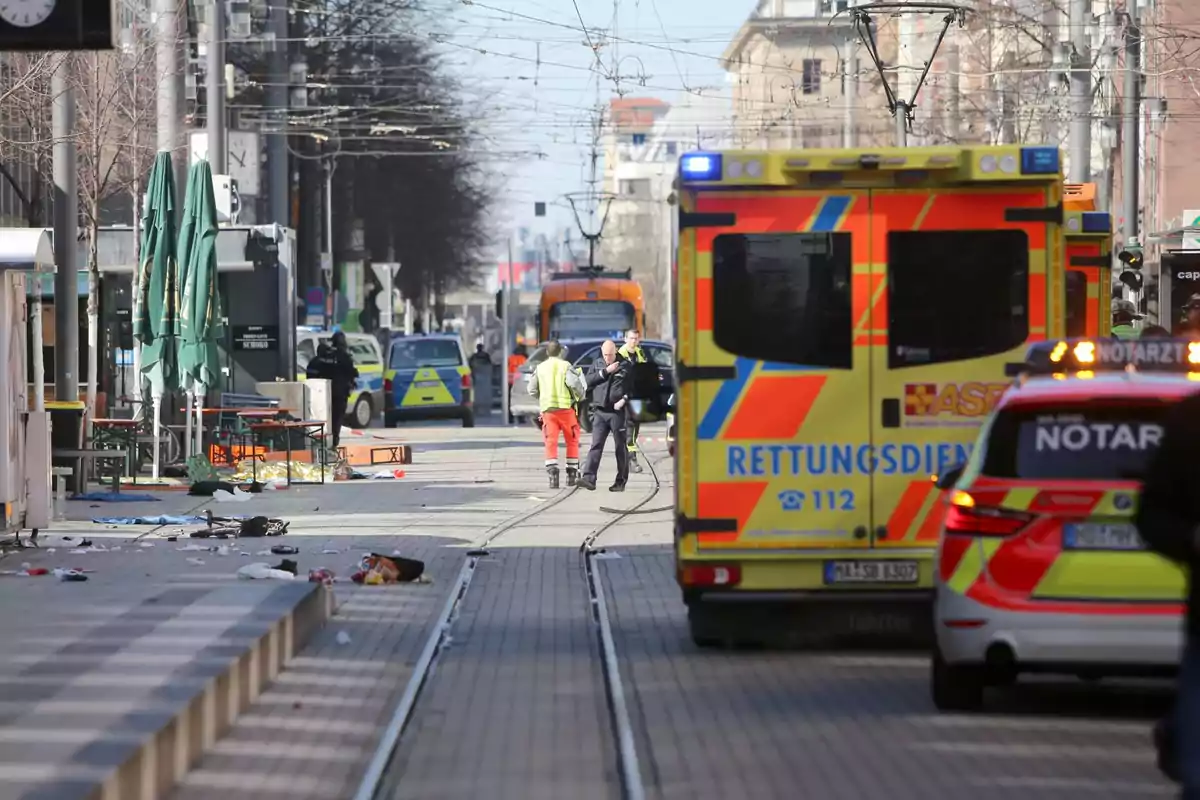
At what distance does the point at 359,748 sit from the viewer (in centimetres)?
962

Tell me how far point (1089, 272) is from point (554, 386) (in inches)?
299

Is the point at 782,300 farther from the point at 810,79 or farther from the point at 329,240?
the point at 810,79

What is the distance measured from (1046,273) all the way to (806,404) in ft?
4.78

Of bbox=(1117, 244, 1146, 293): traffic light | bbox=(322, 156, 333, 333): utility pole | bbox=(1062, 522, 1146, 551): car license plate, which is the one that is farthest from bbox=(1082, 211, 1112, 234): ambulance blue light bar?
Answer: bbox=(322, 156, 333, 333): utility pole

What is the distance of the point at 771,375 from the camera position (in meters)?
12.2

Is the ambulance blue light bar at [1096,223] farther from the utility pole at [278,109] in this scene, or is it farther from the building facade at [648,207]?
the building facade at [648,207]

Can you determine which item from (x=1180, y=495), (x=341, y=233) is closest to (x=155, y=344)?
(x=1180, y=495)

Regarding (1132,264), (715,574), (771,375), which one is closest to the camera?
(715,574)

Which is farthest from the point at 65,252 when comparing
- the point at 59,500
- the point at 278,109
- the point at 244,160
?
the point at 278,109

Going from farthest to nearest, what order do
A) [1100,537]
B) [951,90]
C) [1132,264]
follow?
[951,90] → [1132,264] → [1100,537]

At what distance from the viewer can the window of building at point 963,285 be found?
12.3m

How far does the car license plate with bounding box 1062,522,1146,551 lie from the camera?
9.39m

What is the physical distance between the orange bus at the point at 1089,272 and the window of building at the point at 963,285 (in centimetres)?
839

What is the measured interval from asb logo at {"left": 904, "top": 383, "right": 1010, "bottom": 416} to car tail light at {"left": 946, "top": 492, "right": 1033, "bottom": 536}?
2431 mm
